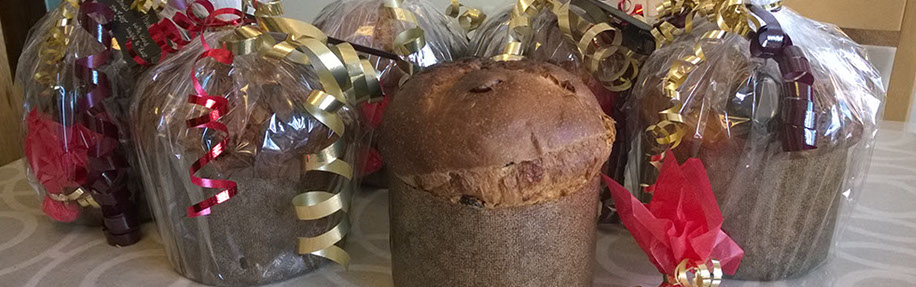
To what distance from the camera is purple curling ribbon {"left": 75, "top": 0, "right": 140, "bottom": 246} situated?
96cm

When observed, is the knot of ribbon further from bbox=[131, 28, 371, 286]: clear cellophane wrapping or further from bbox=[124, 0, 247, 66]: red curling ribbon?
bbox=[124, 0, 247, 66]: red curling ribbon

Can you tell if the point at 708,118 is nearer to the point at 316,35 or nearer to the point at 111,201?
the point at 316,35

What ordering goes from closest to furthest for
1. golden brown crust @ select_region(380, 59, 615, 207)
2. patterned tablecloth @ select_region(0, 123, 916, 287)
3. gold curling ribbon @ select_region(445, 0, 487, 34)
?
golden brown crust @ select_region(380, 59, 615, 207)
patterned tablecloth @ select_region(0, 123, 916, 287)
gold curling ribbon @ select_region(445, 0, 487, 34)

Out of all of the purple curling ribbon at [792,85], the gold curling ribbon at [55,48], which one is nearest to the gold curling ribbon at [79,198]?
the gold curling ribbon at [55,48]

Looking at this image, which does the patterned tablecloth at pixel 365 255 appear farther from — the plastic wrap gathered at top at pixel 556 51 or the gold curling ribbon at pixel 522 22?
Answer: the gold curling ribbon at pixel 522 22

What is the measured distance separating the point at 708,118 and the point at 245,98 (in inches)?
23.9

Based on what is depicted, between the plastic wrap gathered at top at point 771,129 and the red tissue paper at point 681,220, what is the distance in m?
0.07

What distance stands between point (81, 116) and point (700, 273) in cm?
93

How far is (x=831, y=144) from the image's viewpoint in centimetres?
84

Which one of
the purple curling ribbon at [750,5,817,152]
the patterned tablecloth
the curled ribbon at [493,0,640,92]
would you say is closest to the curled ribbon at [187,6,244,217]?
the patterned tablecloth

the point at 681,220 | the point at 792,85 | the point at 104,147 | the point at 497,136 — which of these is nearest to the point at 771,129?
the point at 792,85

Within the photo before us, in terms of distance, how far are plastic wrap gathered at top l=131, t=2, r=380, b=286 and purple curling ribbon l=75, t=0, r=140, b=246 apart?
12 centimetres

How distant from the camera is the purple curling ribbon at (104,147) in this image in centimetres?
96

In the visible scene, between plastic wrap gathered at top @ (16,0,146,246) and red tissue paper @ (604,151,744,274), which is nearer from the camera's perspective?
red tissue paper @ (604,151,744,274)
